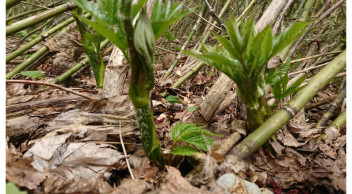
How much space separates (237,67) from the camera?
2.73 feet

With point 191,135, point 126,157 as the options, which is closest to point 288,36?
point 191,135

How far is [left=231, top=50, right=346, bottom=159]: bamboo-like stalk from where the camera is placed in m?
0.96

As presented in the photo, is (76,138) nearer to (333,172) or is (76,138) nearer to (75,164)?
(75,164)

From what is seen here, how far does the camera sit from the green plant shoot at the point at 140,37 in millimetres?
598

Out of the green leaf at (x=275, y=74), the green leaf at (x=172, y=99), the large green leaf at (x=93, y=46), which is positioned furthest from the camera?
the green leaf at (x=172, y=99)

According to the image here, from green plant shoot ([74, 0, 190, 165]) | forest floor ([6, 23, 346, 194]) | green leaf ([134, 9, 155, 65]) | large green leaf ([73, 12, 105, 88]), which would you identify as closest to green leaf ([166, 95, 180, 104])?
forest floor ([6, 23, 346, 194])

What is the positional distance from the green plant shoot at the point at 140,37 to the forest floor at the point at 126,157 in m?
0.13

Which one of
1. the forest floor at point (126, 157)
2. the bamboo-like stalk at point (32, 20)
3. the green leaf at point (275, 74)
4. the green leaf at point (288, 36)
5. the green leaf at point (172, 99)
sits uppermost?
the bamboo-like stalk at point (32, 20)

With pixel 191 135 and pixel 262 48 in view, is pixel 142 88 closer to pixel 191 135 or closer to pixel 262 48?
pixel 191 135

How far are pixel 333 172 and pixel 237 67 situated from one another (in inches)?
23.6

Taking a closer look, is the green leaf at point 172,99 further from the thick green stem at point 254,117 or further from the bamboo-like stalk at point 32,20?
the bamboo-like stalk at point 32,20

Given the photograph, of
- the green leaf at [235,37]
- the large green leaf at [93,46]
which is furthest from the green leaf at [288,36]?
the large green leaf at [93,46]

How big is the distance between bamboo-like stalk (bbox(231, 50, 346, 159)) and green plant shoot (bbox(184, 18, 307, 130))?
14cm

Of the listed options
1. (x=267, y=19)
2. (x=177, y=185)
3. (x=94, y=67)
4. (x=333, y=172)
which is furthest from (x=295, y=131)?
(x=94, y=67)
